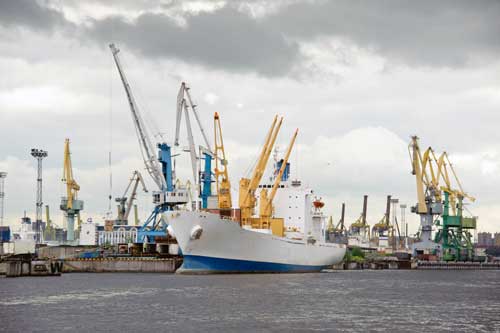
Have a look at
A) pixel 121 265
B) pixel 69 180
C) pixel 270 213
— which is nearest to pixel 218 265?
pixel 270 213

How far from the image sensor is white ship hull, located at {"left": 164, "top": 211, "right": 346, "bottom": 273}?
80375mm

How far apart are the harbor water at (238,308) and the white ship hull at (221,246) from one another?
19.7ft

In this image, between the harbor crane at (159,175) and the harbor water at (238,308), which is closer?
the harbor water at (238,308)

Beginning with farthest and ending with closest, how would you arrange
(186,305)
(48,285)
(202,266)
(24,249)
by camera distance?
(24,249) → (202,266) → (48,285) → (186,305)

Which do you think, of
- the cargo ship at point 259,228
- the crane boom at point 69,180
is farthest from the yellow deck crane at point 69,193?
the cargo ship at point 259,228

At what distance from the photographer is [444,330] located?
41.5m

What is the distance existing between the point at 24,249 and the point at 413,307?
76900 mm

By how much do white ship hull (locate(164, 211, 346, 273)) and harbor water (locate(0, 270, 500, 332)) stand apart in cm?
601

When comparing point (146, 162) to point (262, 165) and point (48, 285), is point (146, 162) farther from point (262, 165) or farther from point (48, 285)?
point (48, 285)

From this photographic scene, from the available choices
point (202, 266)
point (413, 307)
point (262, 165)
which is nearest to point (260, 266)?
point (202, 266)

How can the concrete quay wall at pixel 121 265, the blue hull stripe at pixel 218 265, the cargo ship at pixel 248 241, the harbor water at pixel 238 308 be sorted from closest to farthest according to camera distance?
the harbor water at pixel 238 308 → the cargo ship at pixel 248 241 → the blue hull stripe at pixel 218 265 → the concrete quay wall at pixel 121 265

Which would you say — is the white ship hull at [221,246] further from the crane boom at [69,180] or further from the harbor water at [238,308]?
the crane boom at [69,180]

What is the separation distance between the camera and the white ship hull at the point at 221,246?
80.4 m

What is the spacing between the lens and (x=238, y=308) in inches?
2010
